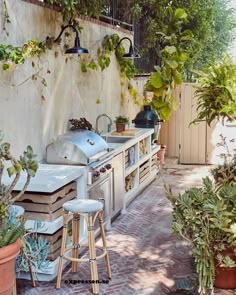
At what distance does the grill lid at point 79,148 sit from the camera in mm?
4857

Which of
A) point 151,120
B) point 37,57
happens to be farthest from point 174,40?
point 151,120

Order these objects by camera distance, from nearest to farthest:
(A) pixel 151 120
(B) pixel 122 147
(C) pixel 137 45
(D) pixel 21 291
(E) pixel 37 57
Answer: (D) pixel 21 291 → (E) pixel 37 57 → (B) pixel 122 147 → (A) pixel 151 120 → (C) pixel 137 45

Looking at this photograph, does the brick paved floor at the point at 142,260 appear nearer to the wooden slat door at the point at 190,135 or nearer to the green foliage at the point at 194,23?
the green foliage at the point at 194,23

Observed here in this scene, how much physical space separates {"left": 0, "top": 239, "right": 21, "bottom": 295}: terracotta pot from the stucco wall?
1.47m

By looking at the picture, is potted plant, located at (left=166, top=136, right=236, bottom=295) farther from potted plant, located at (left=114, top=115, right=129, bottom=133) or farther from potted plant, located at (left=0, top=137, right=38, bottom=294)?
potted plant, located at (left=114, top=115, right=129, bottom=133)

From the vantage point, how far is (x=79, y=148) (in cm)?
490

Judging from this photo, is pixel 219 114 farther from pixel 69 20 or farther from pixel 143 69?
pixel 143 69

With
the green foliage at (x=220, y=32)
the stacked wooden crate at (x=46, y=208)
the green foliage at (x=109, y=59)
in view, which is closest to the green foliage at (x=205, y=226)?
the stacked wooden crate at (x=46, y=208)

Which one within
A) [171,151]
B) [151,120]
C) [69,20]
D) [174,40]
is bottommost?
[171,151]

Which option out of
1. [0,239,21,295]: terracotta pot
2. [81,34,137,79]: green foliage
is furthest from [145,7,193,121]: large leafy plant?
[81,34,137,79]: green foliage

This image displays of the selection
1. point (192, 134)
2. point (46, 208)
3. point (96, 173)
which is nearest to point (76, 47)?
point (96, 173)

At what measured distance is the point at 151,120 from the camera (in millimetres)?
8000

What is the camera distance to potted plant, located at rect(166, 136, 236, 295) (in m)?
3.57

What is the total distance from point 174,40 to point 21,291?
250cm
